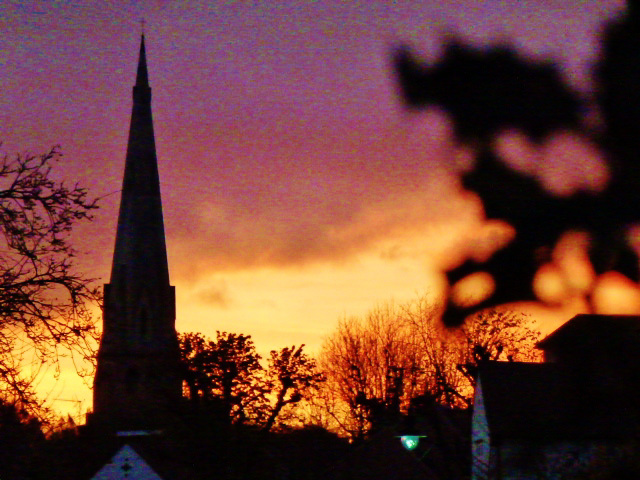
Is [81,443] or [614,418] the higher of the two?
[81,443]

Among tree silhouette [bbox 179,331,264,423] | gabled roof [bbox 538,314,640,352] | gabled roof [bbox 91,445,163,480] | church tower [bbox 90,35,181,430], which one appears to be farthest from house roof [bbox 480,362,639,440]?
church tower [bbox 90,35,181,430]

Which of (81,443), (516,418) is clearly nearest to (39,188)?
(516,418)

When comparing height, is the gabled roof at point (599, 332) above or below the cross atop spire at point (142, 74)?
below

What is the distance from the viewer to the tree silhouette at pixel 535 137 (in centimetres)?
442

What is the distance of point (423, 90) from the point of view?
454cm

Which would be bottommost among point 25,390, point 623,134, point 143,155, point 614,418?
point 614,418

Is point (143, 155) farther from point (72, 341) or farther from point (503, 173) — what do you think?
point (503, 173)

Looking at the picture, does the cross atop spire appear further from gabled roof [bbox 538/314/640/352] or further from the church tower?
gabled roof [bbox 538/314/640/352]

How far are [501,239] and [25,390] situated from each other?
34.0 ft

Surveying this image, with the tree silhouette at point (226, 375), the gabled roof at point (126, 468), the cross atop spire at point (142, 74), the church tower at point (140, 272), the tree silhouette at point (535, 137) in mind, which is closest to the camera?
the tree silhouette at point (535, 137)

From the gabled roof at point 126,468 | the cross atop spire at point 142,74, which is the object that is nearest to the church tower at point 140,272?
the cross atop spire at point 142,74

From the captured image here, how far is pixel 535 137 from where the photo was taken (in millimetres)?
4574

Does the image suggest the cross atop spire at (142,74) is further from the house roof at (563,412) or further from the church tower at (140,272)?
the house roof at (563,412)

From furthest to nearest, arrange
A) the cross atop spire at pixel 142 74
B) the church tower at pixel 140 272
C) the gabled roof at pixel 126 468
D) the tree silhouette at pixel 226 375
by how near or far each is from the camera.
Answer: the cross atop spire at pixel 142 74 < the church tower at pixel 140 272 < the gabled roof at pixel 126 468 < the tree silhouette at pixel 226 375
